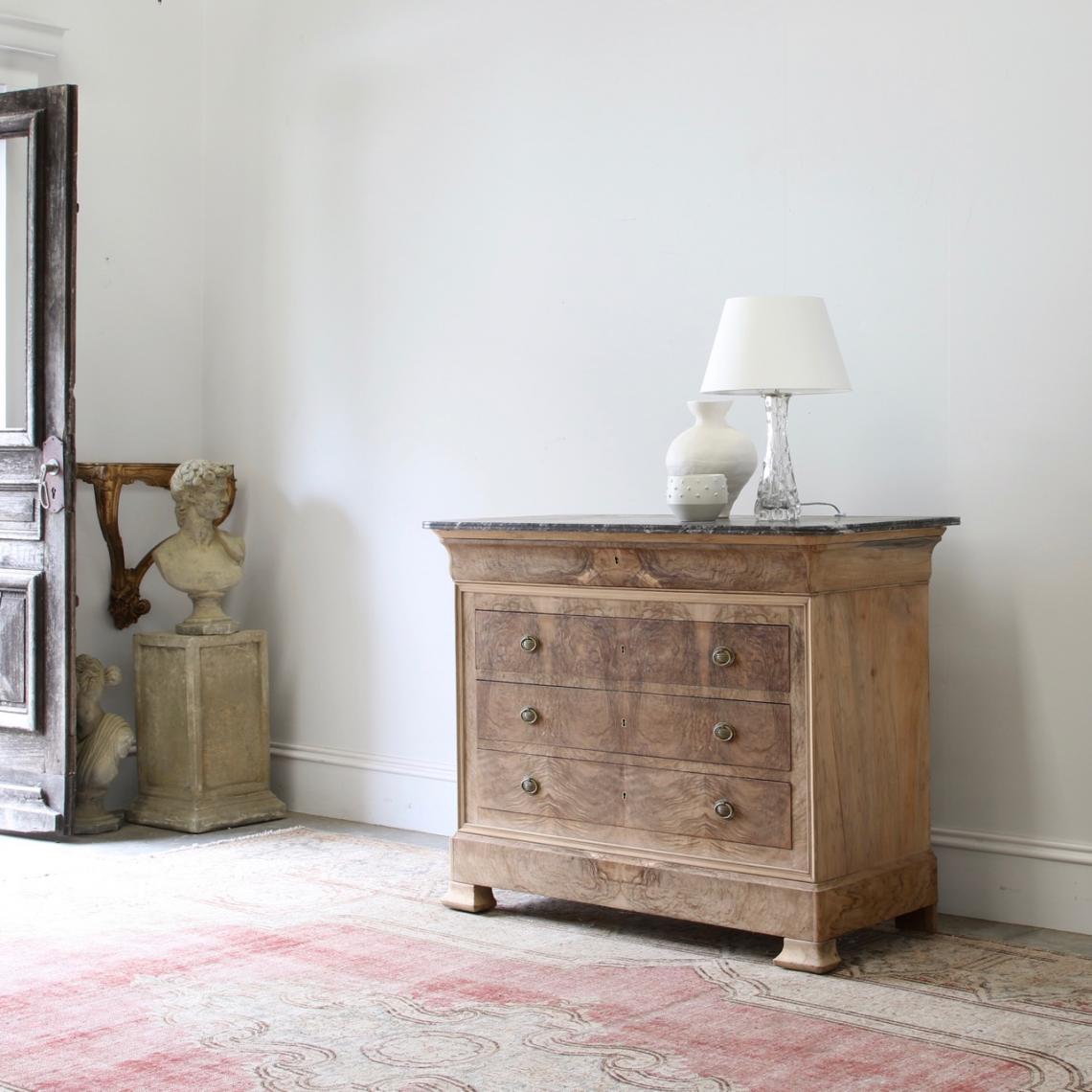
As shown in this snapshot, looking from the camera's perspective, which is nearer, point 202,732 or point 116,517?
point 202,732

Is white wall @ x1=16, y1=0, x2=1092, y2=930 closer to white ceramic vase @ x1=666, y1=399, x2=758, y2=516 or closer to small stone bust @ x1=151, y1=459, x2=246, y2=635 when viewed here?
small stone bust @ x1=151, y1=459, x2=246, y2=635

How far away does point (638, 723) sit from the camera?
3.46 meters

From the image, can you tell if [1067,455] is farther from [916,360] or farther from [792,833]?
[792,833]

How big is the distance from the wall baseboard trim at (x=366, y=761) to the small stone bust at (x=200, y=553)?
486 millimetres

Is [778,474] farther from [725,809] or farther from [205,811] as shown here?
[205,811]

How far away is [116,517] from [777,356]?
2611mm

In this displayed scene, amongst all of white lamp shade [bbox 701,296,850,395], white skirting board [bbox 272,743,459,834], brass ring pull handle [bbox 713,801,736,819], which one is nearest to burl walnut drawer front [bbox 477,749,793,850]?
brass ring pull handle [bbox 713,801,736,819]

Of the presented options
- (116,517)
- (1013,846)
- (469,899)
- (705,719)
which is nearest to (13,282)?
(116,517)

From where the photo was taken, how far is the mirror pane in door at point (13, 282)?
4.73 m

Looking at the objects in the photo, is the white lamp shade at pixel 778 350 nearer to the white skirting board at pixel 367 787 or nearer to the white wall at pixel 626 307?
the white wall at pixel 626 307

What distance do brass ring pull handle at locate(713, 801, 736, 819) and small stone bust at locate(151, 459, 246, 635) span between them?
2.17m

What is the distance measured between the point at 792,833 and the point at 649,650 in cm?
51

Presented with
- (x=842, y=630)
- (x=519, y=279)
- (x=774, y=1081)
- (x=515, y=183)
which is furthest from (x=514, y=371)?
(x=774, y=1081)

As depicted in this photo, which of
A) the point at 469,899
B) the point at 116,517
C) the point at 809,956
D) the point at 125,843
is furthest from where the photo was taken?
the point at 116,517
